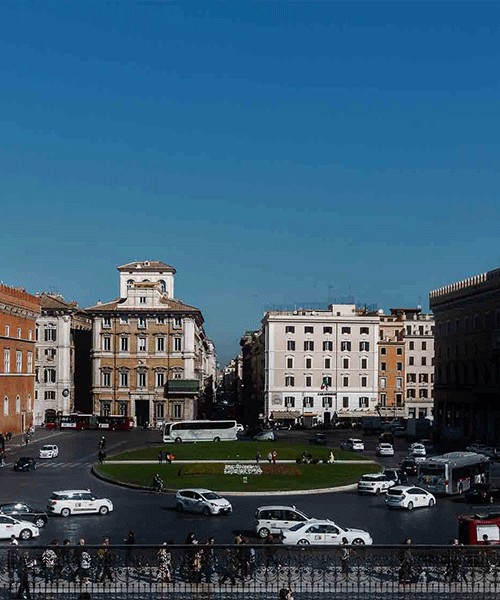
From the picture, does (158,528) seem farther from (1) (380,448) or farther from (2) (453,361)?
(2) (453,361)

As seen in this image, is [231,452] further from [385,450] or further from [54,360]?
[54,360]

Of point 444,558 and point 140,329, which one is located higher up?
point 140,329

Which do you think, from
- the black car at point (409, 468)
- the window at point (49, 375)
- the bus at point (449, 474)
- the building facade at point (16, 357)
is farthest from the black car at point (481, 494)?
the window at point (49, 375)

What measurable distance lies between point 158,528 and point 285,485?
12.8 metres

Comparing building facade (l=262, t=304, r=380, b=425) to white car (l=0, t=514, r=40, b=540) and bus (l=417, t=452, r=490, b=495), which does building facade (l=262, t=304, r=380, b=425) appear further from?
white car (l=0, t=514, r=40, b=540)

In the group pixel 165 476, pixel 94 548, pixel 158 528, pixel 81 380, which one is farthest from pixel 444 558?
pixel 81 380

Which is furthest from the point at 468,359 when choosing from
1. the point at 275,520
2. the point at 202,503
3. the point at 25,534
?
the point at 25,534

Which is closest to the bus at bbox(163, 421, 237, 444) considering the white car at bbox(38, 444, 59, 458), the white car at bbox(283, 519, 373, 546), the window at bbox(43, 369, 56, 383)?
the white car at bbox(38, 444, 59, 458)

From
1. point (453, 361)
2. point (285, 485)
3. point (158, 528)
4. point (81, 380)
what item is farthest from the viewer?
point (81, 380)

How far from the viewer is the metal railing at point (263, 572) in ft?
73.6

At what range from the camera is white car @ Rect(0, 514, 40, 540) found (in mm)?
31580

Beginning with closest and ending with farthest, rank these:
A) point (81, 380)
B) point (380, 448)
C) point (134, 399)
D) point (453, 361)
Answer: point (380, 448) < point (453, 361) < point (134, 399) < point (81, 380)

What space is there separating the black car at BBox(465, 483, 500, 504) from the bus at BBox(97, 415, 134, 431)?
183 feet

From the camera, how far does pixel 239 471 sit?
51594 millimetres
